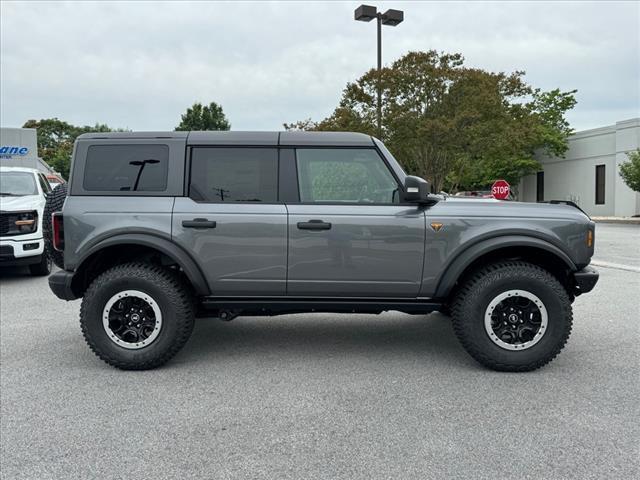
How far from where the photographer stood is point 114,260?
4551mm

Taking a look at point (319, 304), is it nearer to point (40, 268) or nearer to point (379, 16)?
point (40, 268)

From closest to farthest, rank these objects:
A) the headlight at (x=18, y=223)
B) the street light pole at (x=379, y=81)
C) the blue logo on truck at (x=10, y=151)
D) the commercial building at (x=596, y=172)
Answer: the headlight at (x=18, y=223), the street light pole at (x=379, y=81), the blue logo on truck at (x=10, y=151), the commercial building at (x=596, y=172)

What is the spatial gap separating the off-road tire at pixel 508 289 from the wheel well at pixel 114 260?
7.66 feet

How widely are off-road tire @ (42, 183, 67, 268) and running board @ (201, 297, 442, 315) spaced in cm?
142

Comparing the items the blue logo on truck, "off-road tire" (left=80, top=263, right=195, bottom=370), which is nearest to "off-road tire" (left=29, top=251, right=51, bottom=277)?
"off-road tire" (left=80, top=263, right=195, bottom=370)

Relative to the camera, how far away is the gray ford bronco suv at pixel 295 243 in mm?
4137

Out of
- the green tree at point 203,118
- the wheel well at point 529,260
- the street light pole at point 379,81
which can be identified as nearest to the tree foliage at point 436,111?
the street light pole at point 379,81

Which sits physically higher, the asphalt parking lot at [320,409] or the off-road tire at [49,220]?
the off-road tire at [49,220]

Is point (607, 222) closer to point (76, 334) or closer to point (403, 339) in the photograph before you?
point (403, 339)

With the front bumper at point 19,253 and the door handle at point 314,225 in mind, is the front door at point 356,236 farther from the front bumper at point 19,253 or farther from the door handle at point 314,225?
the front bumper at point 19,253

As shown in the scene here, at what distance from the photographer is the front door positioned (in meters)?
4.15

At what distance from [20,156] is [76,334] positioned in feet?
76.9

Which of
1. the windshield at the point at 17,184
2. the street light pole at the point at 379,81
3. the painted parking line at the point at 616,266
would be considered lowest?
the painted parking line at the point at 616,266

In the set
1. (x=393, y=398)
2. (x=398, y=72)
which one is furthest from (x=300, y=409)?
(x=398, y=72)
